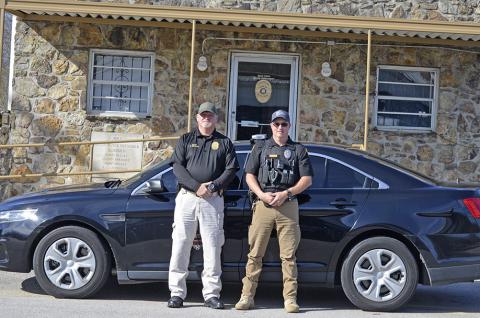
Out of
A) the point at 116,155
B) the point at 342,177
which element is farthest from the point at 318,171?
the point at 116,155

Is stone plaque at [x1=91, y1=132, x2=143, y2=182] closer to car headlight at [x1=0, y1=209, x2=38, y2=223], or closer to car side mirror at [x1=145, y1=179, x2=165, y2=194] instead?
car headlight at [x1=0, y1=209, x2=38, y2=223]

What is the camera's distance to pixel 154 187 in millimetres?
6812

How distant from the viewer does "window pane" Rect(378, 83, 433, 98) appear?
13.2 m

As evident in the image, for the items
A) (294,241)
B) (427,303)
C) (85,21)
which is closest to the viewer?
(294,241)

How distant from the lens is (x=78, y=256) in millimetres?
6828

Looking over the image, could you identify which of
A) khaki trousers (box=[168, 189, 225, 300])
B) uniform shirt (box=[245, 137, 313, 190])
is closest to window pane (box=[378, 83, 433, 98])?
uniform shirt (box=[245, 137, 313, 190])

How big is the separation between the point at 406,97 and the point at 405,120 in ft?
1.40

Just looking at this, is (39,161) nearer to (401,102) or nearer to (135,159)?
(135,159)

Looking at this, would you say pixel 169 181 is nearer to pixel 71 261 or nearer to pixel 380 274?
pixel 71 261

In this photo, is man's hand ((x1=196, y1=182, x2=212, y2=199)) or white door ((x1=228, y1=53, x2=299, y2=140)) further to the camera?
white door ((x1=228, y1=53, x2=299, y2=140))

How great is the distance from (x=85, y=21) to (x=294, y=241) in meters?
7.25

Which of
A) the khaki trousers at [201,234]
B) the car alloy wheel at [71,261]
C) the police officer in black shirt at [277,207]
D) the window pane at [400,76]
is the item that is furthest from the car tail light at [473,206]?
the window pane at [400,76]

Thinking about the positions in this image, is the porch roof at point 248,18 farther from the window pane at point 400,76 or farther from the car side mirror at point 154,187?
the car side mirror at point 154,187

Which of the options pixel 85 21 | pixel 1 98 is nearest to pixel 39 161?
pixel 1 98
